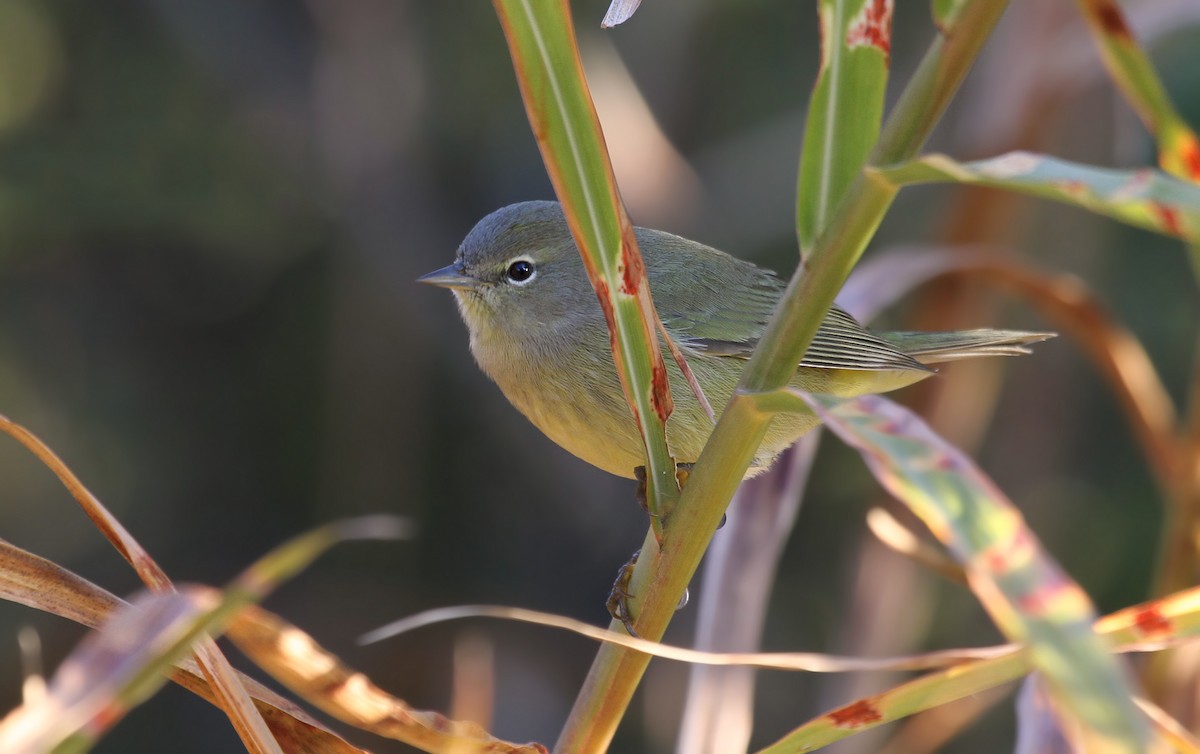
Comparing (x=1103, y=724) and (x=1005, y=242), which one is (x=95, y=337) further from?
(x=1103, y=724)

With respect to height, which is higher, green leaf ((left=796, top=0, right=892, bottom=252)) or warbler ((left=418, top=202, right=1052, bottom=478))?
warbler ((left=418, top=202, right=1052, bottom=478))

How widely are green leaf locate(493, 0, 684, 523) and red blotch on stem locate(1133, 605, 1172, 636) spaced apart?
1.82ft

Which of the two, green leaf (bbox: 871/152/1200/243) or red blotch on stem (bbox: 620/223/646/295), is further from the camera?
red blotch on stem (bbox: 620/223/646/295)

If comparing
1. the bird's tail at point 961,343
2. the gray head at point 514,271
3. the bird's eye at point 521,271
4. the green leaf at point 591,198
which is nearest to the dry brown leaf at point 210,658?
the green leaf at point 591,198

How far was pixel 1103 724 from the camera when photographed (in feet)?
2.55

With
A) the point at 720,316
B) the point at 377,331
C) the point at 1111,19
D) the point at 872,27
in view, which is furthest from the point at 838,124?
the point at 377,331

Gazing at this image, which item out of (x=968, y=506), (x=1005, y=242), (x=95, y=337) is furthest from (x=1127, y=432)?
(x=968, y=506)

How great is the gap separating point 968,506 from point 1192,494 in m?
2.11

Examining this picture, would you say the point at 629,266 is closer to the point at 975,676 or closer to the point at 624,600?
the point at 624,600

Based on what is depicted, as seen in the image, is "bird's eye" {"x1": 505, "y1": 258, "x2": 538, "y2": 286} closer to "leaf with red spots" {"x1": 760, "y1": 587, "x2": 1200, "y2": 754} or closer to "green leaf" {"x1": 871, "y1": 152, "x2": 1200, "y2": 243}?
"leaf with red spots" {"x1": 760, "y1": 587, "x2": 1200, "y2": 754}

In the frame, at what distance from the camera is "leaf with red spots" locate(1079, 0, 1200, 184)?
4.81 feet

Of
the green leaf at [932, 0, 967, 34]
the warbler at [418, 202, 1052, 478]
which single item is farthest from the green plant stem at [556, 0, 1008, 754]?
the warbler at [418, 202, 1052, 478]

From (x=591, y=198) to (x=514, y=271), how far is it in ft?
5.74

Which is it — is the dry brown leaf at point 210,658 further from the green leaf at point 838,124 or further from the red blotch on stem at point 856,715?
the green leaf at point 838,124
